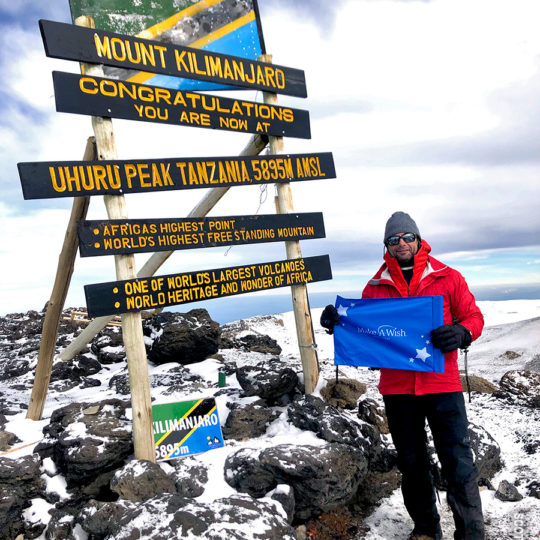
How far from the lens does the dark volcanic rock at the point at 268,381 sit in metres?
6.33

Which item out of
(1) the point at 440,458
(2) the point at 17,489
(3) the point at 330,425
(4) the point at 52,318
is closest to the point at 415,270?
(1) the point at 440,458

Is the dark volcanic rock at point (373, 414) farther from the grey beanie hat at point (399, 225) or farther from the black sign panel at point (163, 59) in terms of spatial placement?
the black sign panel at point (163, 59)

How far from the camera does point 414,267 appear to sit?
460 cm

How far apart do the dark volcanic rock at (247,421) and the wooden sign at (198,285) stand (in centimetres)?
150

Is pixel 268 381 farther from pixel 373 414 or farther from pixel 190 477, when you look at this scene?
pixel 190 477

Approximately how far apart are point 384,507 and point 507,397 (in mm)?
4222

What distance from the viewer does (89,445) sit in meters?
5.08

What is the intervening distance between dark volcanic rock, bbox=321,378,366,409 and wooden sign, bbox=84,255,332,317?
59.6 inches

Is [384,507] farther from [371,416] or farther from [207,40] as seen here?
[207,40]

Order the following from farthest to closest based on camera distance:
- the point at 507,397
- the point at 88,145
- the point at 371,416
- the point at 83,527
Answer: the point at 507,397, the point at 371,416, the point at 88,145, the point at 83,527

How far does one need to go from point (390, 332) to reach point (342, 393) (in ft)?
6.51

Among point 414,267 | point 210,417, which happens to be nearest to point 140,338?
point 210,417

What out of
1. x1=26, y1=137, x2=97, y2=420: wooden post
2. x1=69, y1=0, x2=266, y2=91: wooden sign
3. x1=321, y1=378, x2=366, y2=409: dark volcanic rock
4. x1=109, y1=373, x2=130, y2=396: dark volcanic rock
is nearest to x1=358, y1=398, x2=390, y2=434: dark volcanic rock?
x1=321, y1=378, x2=366, y2=409: dark volcanic rock

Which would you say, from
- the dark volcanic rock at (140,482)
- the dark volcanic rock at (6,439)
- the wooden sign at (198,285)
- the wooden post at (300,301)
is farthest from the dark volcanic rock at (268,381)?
the dark volcanic rock at (6,439)
